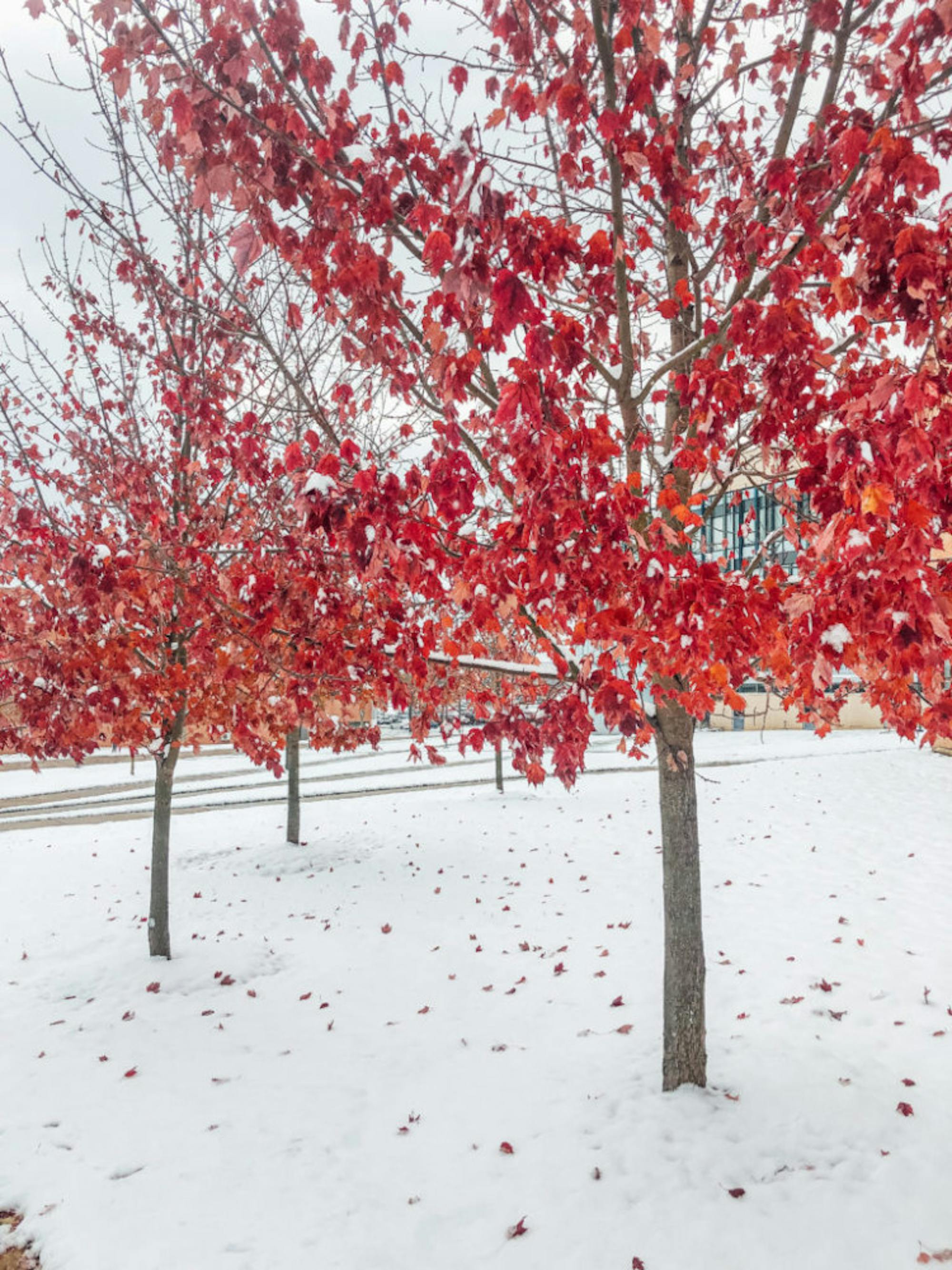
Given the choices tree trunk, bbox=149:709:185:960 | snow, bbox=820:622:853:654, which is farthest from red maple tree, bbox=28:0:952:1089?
tree trunk, bbox=149:709:185:960

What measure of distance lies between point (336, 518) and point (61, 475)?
5985 millimetres

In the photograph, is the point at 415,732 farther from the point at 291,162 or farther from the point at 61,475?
the point at 61,475

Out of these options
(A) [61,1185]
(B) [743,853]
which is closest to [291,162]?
(A) [61,1185]

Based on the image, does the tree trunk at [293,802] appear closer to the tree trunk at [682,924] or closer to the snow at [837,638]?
the tree trunk at [682,924]

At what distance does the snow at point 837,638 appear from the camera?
293cm

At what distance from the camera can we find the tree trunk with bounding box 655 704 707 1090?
4660mm

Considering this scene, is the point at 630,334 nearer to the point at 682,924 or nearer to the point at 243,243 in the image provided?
the point at 243,243

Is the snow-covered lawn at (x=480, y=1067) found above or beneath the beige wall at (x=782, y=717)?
beneath

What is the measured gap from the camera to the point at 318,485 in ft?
10.8

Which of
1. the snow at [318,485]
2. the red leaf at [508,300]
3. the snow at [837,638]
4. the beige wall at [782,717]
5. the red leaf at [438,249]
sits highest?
the red leaf at [438,249]

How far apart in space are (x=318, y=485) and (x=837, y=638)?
2.31 metres

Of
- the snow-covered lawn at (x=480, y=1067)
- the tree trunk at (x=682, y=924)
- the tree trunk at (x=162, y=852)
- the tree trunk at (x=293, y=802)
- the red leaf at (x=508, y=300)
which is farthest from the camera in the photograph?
the tree trunk at (x=293, y=802)

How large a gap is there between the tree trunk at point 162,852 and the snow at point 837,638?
20.8 feet

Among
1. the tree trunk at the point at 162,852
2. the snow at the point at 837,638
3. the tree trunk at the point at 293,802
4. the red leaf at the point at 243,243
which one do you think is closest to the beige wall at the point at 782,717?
the tree trunk at the point at 293,802
